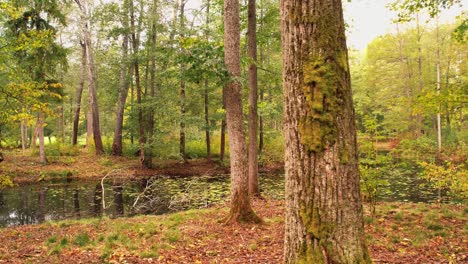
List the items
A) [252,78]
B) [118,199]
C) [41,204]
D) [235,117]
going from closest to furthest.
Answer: [235,117] < [252,78] < [41,204] < [118,199]

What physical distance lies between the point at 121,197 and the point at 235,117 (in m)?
7.75

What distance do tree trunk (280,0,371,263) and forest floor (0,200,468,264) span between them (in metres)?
2.29

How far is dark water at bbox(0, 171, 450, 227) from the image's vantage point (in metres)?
10.1

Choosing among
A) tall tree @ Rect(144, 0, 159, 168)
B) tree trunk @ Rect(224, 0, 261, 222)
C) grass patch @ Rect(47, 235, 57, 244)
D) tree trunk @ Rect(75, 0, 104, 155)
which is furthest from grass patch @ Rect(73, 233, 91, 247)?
tree trunk @ Rect(75, 0, 104, 155)

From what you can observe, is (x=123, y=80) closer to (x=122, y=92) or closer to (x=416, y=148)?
(x=122, y=92)

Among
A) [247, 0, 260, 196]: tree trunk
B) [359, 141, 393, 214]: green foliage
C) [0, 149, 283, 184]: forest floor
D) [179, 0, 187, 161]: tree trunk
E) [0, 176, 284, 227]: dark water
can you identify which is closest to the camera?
[359, 141, 393, 214]: green foliage

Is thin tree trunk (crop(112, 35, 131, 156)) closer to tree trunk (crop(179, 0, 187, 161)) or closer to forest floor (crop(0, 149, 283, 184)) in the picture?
forest floor (crop(0, 149, 283, 184))

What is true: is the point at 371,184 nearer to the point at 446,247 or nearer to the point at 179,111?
the point at 446,247

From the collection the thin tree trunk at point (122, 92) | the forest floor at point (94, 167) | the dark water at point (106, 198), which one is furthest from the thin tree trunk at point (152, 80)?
the dark water at point (106, 198)

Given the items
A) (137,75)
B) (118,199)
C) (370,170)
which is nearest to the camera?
(370,170)

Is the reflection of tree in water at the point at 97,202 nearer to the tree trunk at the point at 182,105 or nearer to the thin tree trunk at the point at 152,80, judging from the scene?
Result: the thin tree trunk at the point at 152,80

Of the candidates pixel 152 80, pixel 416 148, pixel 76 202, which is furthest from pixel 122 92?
pixel 416 148

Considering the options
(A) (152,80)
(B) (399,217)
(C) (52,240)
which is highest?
(A) (152,80)

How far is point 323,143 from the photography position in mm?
2305
